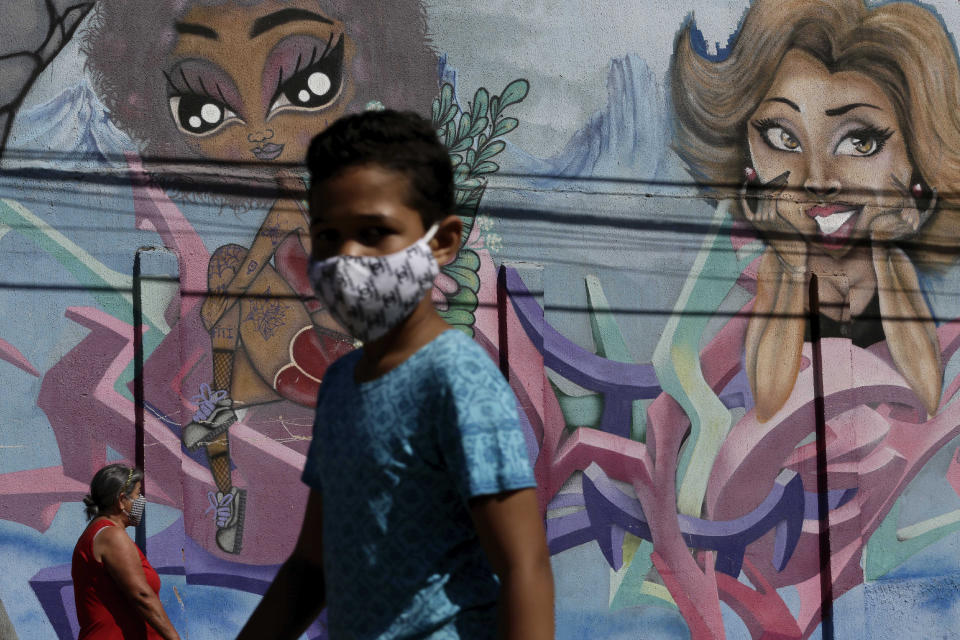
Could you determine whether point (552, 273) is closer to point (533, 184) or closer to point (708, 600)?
point (533, 184)

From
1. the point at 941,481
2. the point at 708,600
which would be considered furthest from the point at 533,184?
the point at 941,481

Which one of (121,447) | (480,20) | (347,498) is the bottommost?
(121,447)

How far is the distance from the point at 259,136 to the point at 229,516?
2.27 metres

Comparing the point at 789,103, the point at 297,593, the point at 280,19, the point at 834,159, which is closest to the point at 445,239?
the point at 297,593

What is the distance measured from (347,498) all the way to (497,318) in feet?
16.4

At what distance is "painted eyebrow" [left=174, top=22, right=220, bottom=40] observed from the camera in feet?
21.2

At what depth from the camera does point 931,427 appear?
7.61 meters

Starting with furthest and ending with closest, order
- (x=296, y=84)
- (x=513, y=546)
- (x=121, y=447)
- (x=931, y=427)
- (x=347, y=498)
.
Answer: (x=931, y=427) < (x=296, y=84) < (x=121, y=447) < (x=347, y=498) < (x=513, y=546)

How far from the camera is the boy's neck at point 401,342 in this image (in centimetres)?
179

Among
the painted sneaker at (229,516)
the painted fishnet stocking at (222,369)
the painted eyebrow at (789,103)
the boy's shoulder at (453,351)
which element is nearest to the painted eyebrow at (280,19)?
the painted fishnet stocking at (222,369)

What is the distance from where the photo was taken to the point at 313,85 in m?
6.68

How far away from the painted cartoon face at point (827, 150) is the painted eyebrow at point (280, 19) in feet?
A: 9.82

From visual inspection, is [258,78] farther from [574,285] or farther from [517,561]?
[517,561]

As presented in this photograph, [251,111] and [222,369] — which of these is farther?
[251,111]
